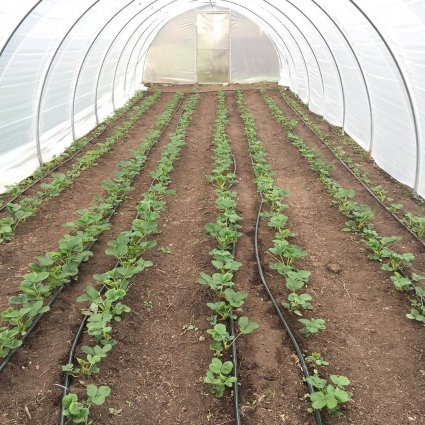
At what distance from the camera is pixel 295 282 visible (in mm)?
3896

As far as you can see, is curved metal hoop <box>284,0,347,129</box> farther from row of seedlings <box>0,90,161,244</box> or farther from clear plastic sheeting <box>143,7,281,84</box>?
clear plastic sheeting <box>143,7,281,84</box>

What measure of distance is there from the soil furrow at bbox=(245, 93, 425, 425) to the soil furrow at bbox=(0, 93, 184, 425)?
2.01 meters

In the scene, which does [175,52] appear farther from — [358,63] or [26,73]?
[26,73]

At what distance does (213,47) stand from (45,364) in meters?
17.4

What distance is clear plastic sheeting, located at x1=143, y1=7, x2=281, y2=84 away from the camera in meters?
18.5

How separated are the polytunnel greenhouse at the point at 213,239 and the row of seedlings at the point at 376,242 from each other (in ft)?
0.11

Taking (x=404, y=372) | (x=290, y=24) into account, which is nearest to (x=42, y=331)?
(x=404, y=372)

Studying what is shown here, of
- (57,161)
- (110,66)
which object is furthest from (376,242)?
(110,66)

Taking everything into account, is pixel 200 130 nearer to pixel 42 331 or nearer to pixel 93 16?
pixel 93 16

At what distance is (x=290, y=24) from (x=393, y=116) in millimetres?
7471

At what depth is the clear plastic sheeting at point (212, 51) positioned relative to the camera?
728 inches

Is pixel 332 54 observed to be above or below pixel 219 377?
above

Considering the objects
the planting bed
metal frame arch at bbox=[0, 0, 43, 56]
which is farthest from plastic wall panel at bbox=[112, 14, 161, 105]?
the planting bed

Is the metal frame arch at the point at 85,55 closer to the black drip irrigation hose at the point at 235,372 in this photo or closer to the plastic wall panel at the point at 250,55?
the black drip irrigation hose at the point at 235,372
